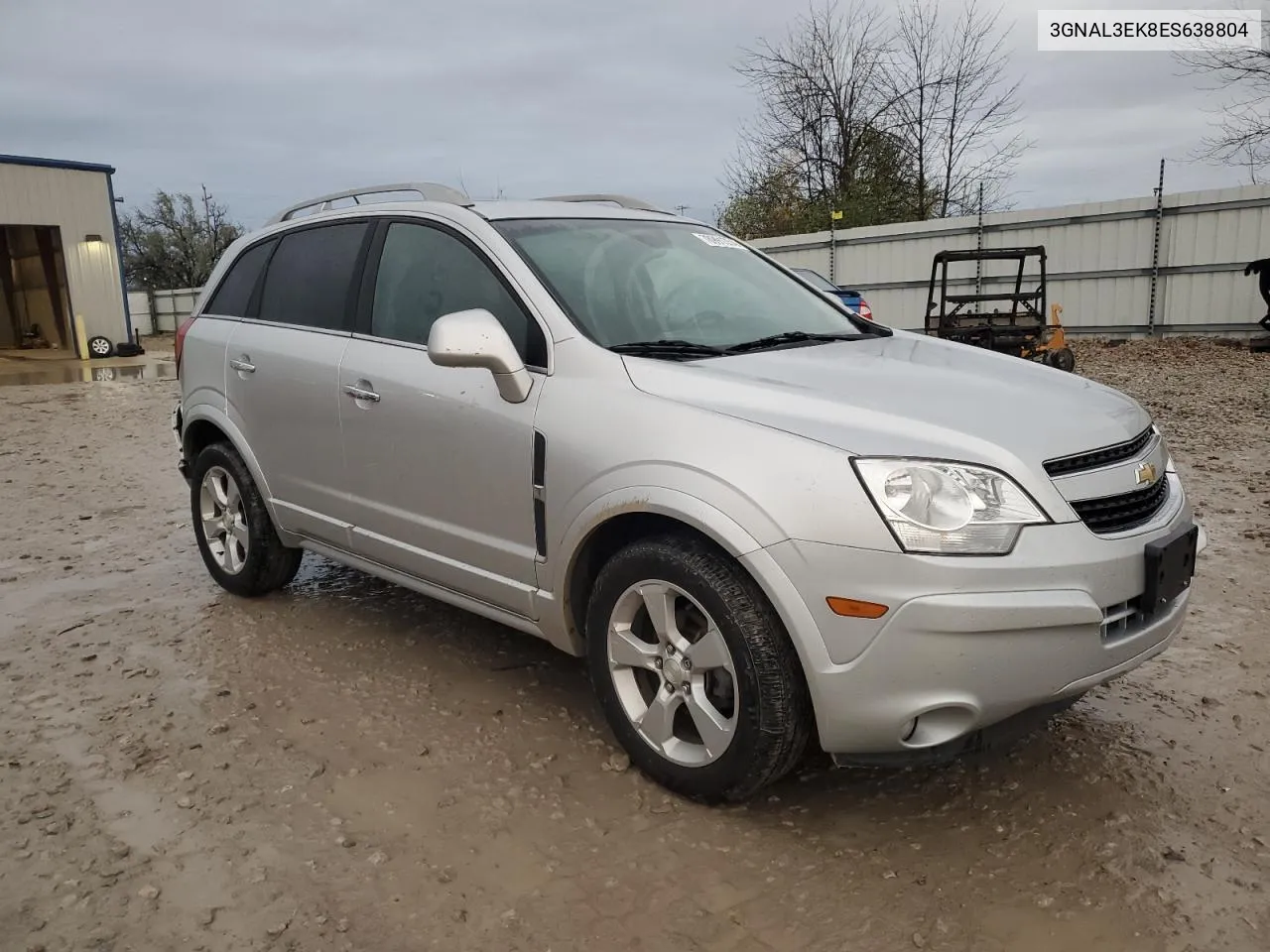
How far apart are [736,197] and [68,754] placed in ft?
88.9

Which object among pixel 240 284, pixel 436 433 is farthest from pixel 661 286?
pixel 240 284

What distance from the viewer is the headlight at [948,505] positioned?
2.33m

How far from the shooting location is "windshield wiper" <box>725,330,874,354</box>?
3235 mm

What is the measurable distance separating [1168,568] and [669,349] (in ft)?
4.99

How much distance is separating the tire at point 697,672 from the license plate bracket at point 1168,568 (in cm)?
91

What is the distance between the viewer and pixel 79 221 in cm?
2425

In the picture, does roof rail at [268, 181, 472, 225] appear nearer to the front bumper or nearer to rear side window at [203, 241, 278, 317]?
rear side window at [203, 241, 278, 317]

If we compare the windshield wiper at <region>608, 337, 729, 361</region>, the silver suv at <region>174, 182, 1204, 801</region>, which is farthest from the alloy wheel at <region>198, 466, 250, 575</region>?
the windshield wiper at <region>608, 337, 729, 361</region>

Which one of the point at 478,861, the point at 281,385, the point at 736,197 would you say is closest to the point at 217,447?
the point at 281,385

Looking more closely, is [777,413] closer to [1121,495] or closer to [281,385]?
[1121,495]

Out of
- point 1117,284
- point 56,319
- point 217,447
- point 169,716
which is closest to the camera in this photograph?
point 169,716

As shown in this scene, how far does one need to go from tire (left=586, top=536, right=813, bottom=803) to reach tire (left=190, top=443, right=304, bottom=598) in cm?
212

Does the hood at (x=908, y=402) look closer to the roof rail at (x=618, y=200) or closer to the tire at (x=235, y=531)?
the roof rail at (x=618, y=200)

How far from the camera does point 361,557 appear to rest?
3881mm
